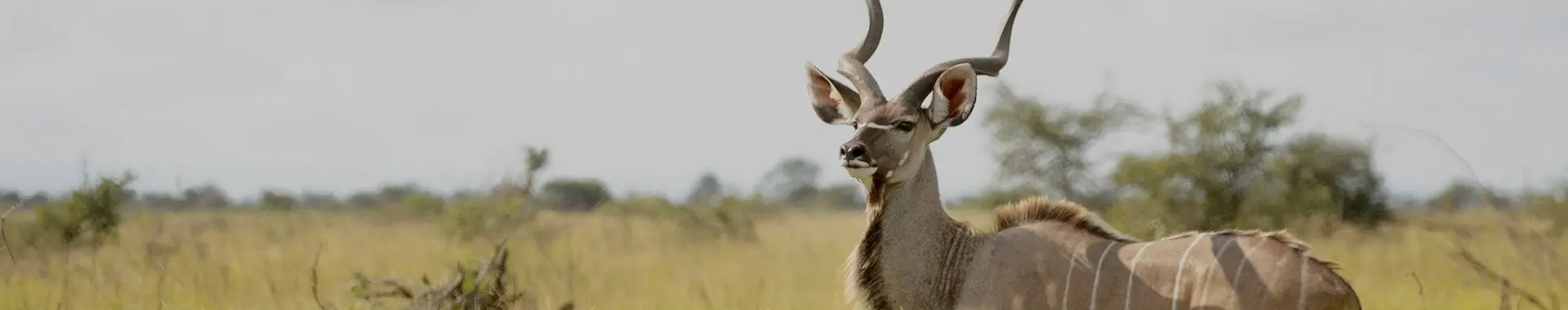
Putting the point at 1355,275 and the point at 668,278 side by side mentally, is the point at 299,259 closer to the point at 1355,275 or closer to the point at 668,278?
the point at 668,278

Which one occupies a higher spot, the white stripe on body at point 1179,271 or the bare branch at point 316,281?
the white stripe on body at point 1179,271

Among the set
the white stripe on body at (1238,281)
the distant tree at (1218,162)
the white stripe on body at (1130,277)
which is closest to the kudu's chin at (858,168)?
the white stripe on body at (1130,277)

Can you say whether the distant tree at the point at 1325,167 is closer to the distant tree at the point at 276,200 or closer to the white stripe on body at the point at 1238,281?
the white stripe on body at the point at 1238,281

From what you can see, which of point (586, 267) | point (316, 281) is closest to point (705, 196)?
point (586, 267)

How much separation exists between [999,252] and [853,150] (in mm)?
636

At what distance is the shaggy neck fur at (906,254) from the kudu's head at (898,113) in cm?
8

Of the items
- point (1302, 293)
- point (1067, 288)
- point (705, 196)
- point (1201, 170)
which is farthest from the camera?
point (705, 196)

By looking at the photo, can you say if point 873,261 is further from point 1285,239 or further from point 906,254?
point 1285,239

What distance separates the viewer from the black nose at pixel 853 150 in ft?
13.4

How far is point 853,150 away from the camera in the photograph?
4094mm

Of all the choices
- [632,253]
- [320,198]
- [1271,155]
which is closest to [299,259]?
[632,253]

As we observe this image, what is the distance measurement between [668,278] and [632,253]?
376cm

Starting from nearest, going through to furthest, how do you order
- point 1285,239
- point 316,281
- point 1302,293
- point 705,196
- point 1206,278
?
point 1302,293 → point 1206,278 → point 1285,239 → point 316,281 → point 705,196

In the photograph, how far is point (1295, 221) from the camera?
37.9 feet
